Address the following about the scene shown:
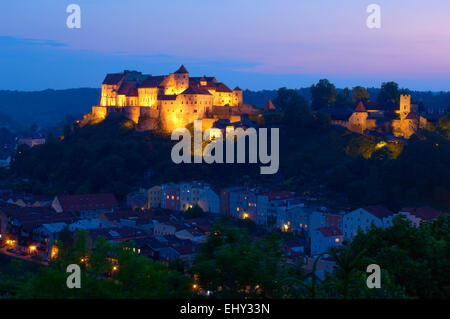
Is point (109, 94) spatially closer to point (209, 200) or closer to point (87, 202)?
point (87, 202)

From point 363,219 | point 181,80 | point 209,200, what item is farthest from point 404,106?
point 181,80

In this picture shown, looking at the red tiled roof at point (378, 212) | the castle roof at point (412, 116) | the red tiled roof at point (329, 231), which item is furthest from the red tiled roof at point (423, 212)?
the castle roof at point (412, 116)

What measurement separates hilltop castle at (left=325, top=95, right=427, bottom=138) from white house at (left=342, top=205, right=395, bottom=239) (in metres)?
17.1

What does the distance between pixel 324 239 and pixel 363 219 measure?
310 centimetres

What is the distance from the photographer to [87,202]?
160ft

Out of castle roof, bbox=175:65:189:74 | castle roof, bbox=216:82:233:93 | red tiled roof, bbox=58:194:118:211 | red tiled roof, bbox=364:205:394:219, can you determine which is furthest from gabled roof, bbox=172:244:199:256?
castle roof, bbox=175:65:189:74

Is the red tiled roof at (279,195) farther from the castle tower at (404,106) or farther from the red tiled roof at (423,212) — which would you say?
the castle tower at (404,106)

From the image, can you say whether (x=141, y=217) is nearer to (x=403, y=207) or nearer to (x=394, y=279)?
(x=403, y=207)

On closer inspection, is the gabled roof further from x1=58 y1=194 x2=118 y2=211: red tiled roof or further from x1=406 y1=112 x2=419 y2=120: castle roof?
x1=406 y1=112 x2=419 y2=120: castle roof

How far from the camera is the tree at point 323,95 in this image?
63938 millimetres

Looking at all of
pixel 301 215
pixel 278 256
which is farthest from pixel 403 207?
pixel 278 256

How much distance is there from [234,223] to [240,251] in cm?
3149

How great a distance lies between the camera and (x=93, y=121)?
63812 mm

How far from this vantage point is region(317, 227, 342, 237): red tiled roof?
3609cm
